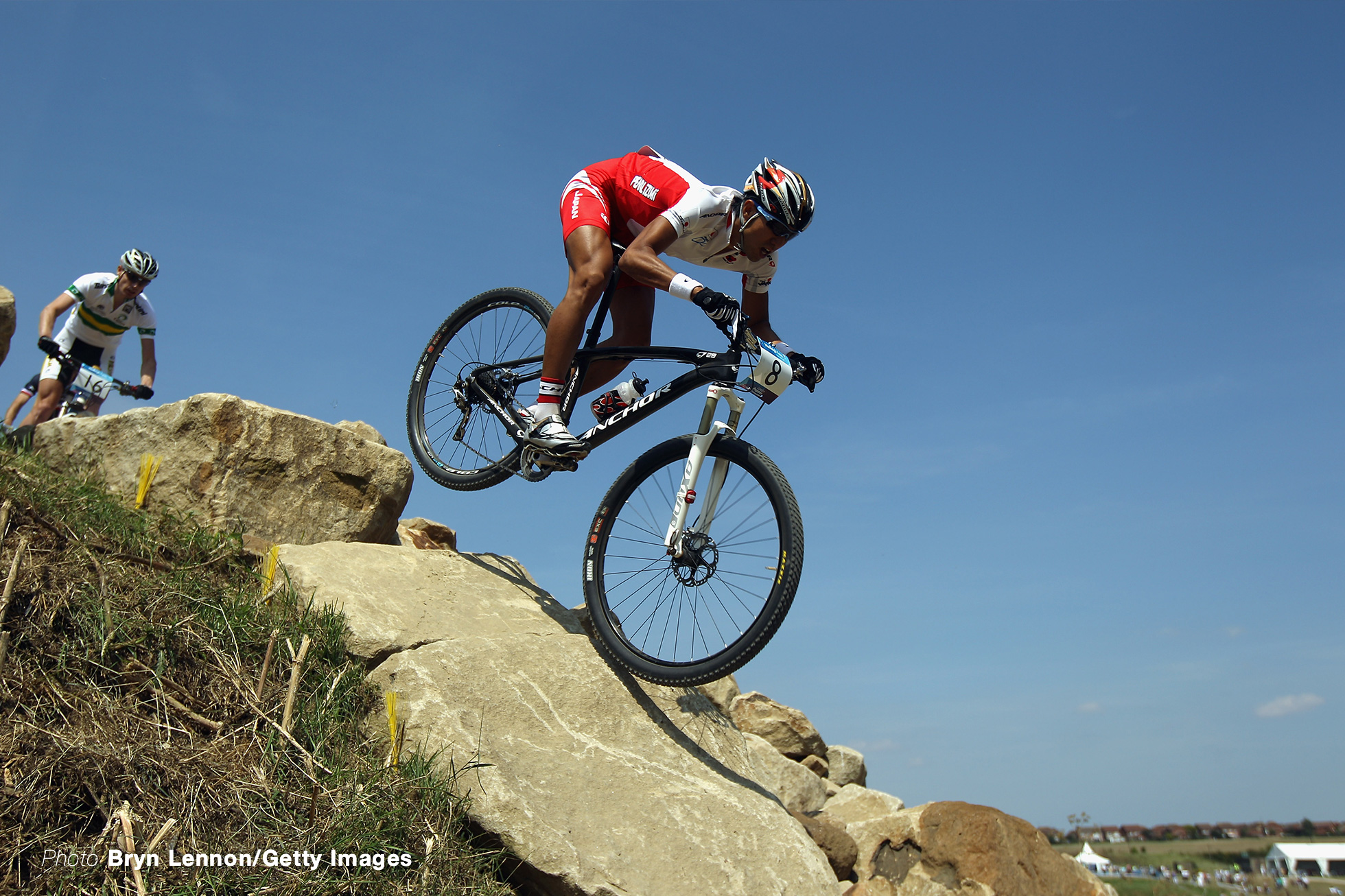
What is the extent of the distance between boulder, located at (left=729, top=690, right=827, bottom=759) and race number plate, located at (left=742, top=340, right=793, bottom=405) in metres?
4.10

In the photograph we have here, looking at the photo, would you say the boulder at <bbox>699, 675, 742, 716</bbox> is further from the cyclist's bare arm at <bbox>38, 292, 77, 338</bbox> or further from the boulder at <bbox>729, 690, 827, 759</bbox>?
the cyclist's bare arm at <bbox>38, 292, 77, 338</bbox>

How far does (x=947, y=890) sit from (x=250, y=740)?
138 inches

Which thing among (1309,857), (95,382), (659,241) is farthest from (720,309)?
(1309,857)

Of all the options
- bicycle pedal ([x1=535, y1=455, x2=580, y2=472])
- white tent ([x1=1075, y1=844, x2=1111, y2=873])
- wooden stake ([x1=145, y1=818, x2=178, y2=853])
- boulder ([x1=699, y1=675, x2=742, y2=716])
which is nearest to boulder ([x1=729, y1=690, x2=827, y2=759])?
boulder ([x1=699, y1=675, x2=742, y2=716])

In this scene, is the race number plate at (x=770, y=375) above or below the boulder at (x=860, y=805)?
above

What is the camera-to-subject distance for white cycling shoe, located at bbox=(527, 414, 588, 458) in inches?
181

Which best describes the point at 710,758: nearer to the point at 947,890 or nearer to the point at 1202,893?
the point at 947,890

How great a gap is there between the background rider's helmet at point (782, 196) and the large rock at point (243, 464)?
2.76 m

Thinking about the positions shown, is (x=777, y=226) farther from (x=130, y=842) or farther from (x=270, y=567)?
(x=130, y=842)

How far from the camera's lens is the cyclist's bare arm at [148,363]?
804 centimetres

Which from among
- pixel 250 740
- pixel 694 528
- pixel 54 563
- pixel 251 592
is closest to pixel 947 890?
pixel 694 528

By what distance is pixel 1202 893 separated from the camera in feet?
18.5

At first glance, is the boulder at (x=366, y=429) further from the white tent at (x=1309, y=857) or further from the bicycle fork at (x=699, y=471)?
the white tent at (x=1309, y=857)

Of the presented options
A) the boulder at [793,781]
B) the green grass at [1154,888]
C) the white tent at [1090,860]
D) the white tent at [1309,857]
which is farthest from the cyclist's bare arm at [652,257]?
the white tent at [1309,857]
